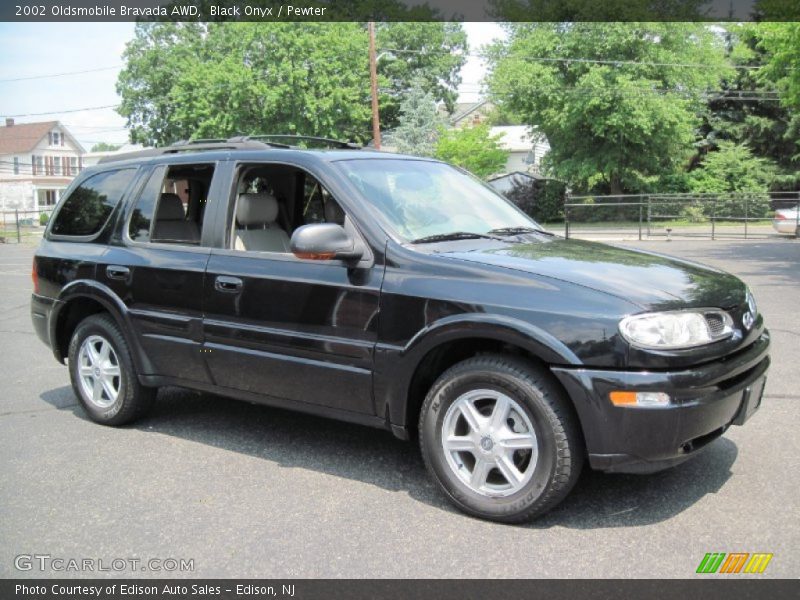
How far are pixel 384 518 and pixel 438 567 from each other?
0.59 metres

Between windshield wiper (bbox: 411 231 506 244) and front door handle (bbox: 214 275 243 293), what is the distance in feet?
3.70

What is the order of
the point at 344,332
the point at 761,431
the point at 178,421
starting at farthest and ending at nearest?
the point at 178,421
the point at 761,431
the point at 344,332

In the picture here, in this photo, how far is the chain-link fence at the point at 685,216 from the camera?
27.5 meters

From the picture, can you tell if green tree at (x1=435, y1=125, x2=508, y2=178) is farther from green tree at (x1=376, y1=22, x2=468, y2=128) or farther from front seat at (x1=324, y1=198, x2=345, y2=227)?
front seat at (x1=324, y1=198, x2=345, y2=227)

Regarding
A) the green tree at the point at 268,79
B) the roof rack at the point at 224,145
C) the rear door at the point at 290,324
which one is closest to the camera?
the rear door at the point at 290,324

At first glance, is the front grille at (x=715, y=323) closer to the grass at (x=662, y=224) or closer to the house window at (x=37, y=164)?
the grass at (x=662, y=224)

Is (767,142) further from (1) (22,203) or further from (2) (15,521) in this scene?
(1) (22,203)

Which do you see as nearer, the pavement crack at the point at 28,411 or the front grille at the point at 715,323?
the front grille at the point at 715,323

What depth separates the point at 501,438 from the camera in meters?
3.72

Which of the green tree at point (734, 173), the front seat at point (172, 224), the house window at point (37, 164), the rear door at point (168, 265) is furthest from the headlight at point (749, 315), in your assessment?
the house window at point (37, 164)

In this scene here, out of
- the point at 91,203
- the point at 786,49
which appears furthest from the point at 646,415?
the point at 786,49

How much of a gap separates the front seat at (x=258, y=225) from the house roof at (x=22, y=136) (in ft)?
266

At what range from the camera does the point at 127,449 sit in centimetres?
500

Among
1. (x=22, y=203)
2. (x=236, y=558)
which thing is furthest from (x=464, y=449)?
(x=22, y=203)
